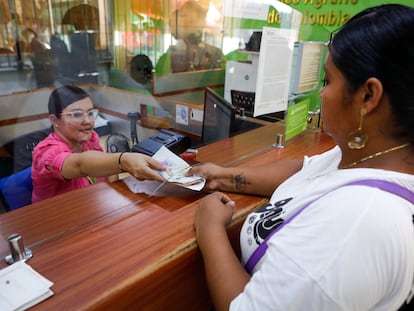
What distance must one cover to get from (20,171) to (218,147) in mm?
914

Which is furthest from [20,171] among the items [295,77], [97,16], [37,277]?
[97,16]

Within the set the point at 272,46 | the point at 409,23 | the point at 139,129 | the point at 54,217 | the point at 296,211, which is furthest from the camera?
the point at 139,129

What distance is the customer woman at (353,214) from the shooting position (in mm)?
493

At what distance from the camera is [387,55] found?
0.55 metres

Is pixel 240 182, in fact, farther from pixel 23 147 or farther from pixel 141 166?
pixel 23 147

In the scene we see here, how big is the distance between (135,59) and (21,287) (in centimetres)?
344

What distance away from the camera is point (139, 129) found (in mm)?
1809

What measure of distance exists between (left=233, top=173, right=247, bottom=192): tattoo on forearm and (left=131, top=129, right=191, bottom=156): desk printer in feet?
0.96

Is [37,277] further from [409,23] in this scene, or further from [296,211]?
[409,23]

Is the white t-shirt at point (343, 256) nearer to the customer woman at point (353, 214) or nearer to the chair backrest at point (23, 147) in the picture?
the customer woman at point (353, 214)

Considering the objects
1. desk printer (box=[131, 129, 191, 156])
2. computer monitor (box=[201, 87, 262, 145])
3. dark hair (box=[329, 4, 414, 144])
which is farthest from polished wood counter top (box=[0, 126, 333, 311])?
computer monitor (box=[201, 87, 262, 145])

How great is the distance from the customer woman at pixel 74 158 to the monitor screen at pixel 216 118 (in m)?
0.53

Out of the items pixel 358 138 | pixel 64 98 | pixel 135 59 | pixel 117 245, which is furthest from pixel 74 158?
pixel 135 59

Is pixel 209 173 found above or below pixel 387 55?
below
